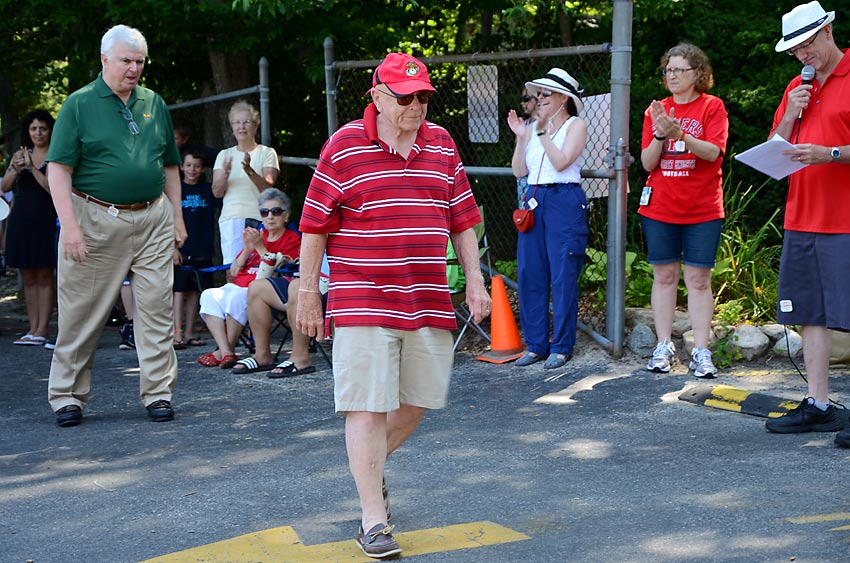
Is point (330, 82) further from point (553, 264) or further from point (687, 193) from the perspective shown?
point (687, 193)

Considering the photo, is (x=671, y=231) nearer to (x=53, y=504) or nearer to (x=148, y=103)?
(x=148, y=103)

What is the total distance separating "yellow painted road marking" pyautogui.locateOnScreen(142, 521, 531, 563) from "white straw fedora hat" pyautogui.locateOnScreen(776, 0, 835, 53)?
3.00m

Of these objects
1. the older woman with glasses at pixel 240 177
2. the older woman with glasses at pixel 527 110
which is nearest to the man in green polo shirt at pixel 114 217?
the older woman with glasses at pixel 240 177

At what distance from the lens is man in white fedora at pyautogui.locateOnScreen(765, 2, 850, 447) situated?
6.03 m

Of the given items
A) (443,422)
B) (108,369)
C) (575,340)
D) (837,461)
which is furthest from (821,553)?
(108,369)

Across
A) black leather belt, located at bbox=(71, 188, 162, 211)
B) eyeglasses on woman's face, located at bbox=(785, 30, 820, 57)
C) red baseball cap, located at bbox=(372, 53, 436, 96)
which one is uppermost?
eyeglasses on woman's face, located at bbox=(785, 30, 820, 57)

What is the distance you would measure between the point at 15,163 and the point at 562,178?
4.88 m

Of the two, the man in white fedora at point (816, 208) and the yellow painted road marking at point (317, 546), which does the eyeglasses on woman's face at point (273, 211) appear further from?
the yellow painted road marking at point (317, 546)

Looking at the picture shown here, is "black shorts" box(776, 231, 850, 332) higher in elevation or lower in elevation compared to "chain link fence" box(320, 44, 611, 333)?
lower

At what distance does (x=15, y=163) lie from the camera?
10117 mm

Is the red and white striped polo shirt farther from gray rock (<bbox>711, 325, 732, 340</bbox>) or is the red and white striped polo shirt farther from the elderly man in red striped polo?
gray rock (<bbox>711, 325, 732, 340</bbox>)

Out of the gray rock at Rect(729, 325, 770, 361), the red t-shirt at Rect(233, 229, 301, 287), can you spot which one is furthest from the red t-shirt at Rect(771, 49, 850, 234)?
the red t-shirt at Rect(233, 229, 301, 287)

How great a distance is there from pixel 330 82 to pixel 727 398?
15.6ft

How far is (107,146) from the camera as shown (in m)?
6.81
